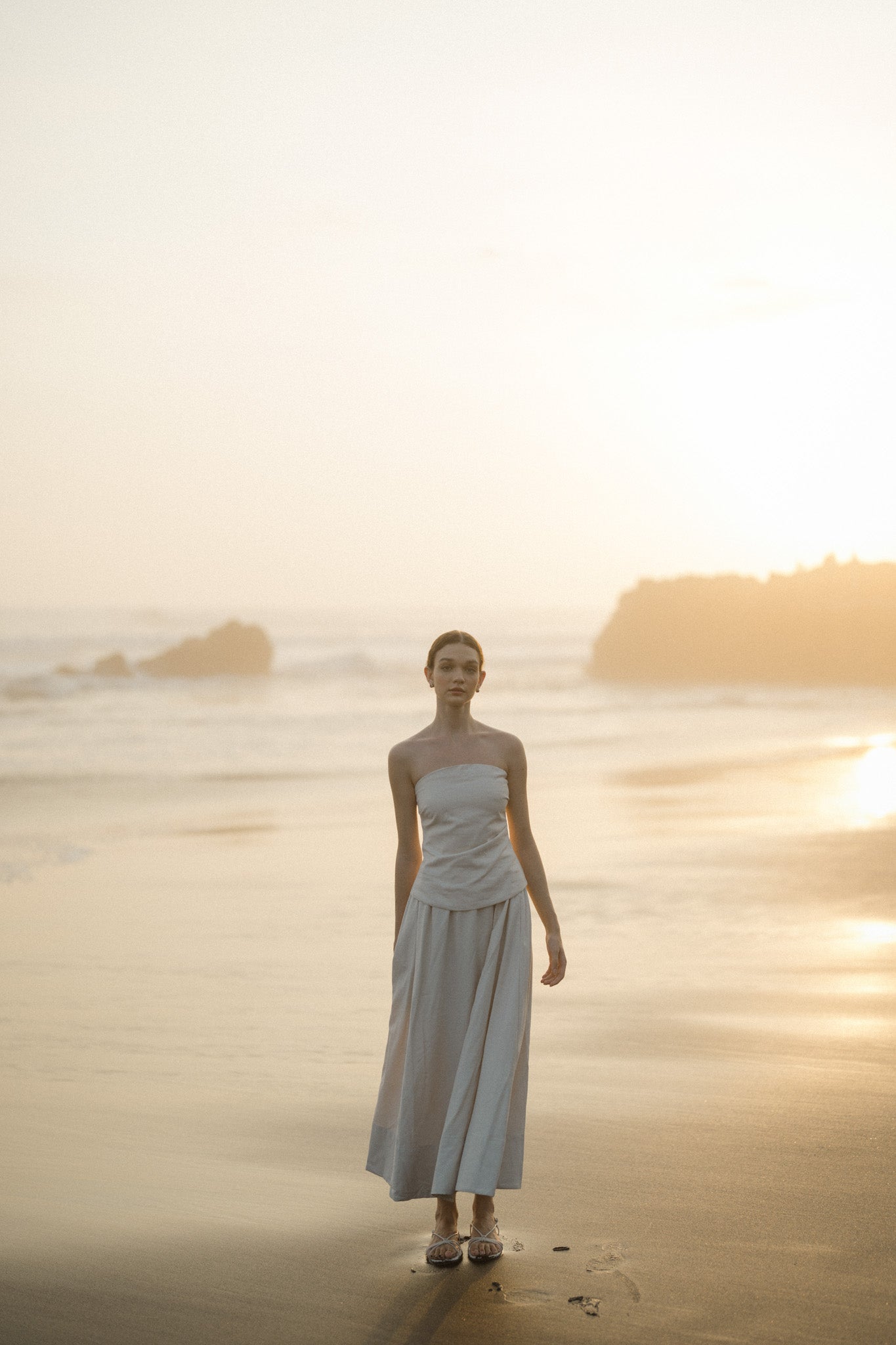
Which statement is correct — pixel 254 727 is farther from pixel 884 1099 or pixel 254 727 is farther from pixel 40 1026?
pixel 884 1099

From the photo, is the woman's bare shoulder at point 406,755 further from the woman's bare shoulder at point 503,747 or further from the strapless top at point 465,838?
the woman's bare shoulder at point 503,747

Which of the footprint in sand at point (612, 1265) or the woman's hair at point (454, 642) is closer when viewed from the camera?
the footprint in sand at point (612, 1265)

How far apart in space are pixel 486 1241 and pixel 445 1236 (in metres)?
0.13

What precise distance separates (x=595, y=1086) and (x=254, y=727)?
20.1 m

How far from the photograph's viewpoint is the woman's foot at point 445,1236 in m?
3.76

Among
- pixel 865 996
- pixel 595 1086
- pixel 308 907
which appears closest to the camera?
pixel 595 1086

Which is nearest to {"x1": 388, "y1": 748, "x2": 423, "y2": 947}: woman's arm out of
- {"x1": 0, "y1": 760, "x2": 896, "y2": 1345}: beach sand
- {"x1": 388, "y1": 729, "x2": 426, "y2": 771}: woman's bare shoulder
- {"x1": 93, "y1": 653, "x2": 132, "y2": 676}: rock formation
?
{"x1": 388, "y1": 729, "x2": 426, "y2": 771}: woman's bare shoulder

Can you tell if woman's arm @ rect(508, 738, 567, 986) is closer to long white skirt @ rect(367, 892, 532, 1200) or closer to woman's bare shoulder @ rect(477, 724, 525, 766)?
woman's bare shoulder @ rect(477, 724, 525, 766)

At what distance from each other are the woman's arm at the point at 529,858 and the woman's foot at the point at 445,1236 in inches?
29.5

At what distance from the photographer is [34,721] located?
2622 centimetres

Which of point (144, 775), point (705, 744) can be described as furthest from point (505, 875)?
point (705, 744)

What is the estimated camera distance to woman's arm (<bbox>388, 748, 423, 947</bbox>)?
3.89 metres

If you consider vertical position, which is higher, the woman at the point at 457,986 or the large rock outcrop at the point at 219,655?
the large rock outcrop at the point at 219,655

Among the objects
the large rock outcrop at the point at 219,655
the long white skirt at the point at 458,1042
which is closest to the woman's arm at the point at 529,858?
the long white skirt at the point at 458,1042
